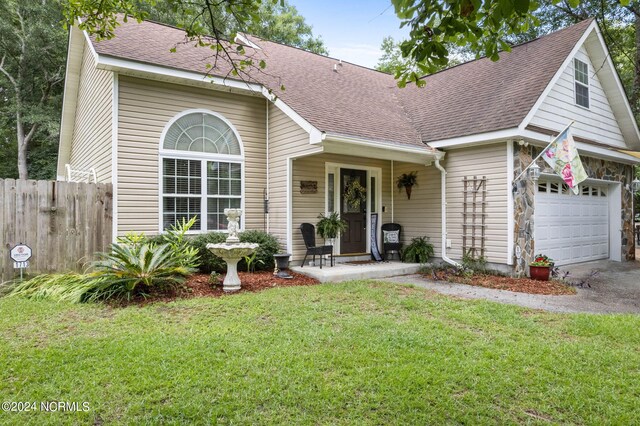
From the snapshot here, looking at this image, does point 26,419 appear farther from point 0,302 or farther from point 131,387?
point 0,302

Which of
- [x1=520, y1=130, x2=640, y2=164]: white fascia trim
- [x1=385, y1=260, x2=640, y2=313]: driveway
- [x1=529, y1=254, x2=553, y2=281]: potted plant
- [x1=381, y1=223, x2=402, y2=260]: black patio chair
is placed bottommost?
[x1=385, y1=260, x2=640, y2=313]: driveway

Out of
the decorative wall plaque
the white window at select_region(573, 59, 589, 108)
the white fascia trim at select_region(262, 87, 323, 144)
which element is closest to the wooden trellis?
the decorative wall plaque

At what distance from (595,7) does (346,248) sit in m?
13.8

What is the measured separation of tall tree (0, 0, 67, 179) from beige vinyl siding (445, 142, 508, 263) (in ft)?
57.6

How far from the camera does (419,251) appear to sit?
9086 millimetres

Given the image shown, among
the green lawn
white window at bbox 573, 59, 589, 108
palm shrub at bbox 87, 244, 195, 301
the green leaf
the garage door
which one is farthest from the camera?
white window at bbox 573, 59, 589, 108

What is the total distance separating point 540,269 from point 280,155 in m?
5.69

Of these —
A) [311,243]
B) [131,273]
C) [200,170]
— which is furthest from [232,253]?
[200,170]

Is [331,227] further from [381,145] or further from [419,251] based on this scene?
[419,251]

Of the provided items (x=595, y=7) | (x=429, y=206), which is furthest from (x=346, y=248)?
(x=595, y=7)

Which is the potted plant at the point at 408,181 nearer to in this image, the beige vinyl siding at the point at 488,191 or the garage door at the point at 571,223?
the beige vinyl siding at the point at 488,191

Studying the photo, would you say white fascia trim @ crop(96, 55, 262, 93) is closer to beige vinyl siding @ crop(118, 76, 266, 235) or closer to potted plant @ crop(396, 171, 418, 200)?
beige vinyl siding @ crop(118, 76, 266, 235)

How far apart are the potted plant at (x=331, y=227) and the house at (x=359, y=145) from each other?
1.36 feet

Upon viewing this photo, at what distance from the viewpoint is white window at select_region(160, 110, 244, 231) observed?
7809mm
